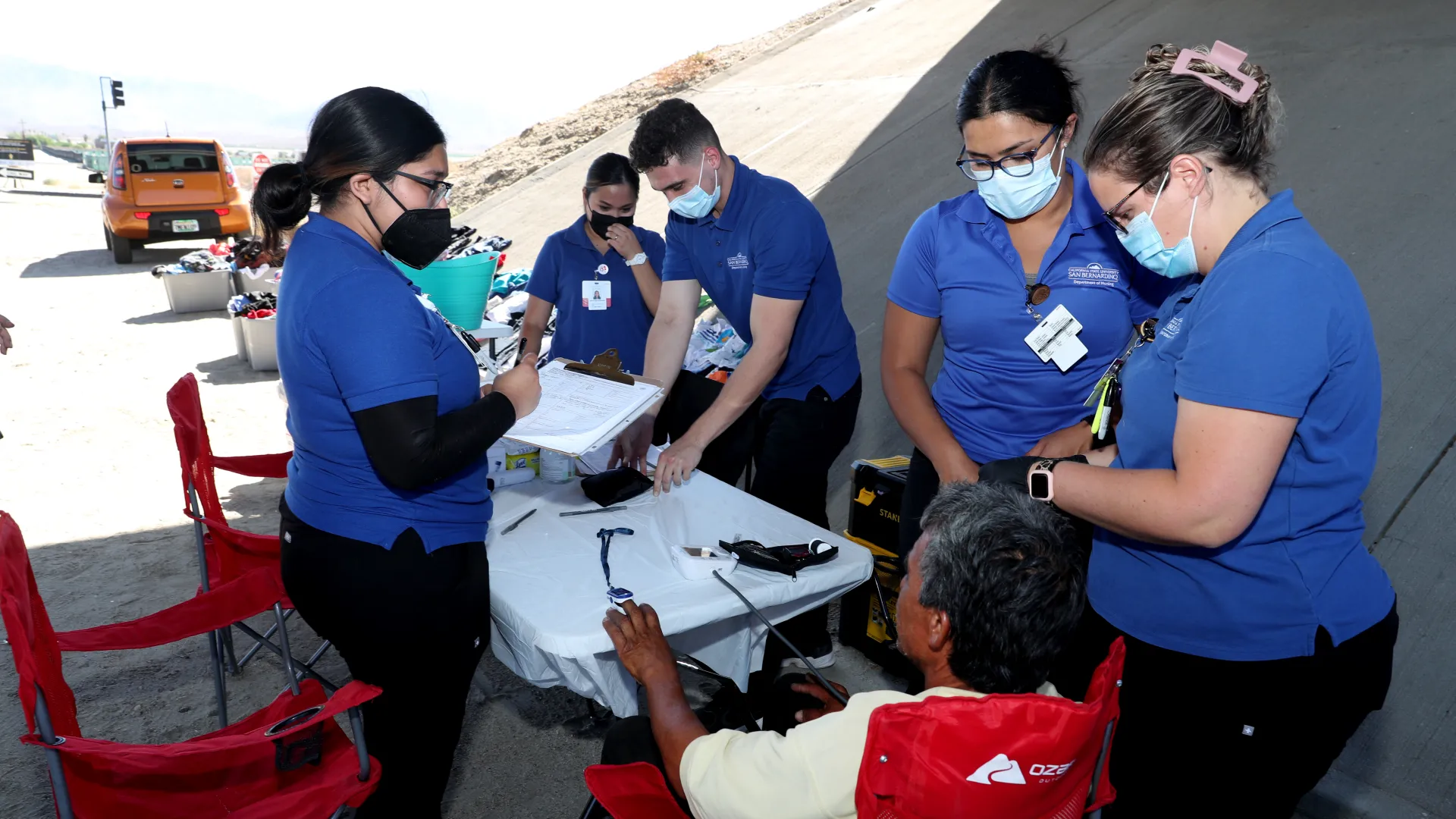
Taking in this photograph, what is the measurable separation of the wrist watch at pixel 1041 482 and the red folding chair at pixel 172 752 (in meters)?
1.26

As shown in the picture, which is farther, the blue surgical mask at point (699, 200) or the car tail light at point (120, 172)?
the car tail light at point (120, 172)

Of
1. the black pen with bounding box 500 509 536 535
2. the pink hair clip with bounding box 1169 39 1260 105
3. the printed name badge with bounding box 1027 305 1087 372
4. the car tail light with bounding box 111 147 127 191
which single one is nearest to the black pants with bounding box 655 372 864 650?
the black pen with bounding box 500 509 536 535

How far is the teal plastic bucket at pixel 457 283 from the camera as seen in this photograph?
3730mm

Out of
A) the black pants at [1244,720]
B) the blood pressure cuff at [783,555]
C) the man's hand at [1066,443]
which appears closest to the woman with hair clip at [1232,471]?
the black pants at [1244,720]

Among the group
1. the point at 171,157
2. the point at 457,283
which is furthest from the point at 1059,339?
the point at 171,157

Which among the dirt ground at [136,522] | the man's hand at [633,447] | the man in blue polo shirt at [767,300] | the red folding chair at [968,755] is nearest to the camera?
the red folding chair at [968,755]

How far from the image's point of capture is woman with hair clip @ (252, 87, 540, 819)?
155 centimetres

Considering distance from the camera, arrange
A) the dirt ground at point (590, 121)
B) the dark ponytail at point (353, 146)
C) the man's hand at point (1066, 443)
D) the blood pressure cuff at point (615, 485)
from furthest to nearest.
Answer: the dirt ground at point (590, 121)
the blood pressure cuff at point (615, 485)
the man's hand at point (1066, 443)
the dark ponytail at point (353, 146)

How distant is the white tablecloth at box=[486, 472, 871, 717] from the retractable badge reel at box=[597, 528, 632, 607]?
0.01 metres

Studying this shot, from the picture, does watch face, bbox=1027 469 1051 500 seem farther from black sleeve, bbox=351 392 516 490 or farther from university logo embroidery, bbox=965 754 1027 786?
black sleeve, bbox=351 392 516 490

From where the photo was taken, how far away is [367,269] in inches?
61.6

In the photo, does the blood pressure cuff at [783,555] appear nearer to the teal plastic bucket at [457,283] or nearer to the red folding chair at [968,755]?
the red folding chair at [968,755]

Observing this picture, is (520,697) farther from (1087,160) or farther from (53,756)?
(1087,160)

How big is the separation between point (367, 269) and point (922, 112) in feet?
22.0
